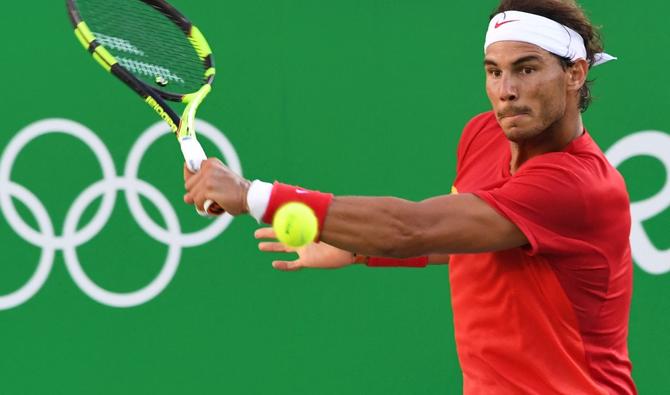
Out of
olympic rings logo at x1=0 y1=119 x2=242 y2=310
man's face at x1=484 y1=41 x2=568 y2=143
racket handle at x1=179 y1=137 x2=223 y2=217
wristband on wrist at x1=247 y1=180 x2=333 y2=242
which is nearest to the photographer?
wristband on wrist at x1=247 y1=180 x2=333 y2=242

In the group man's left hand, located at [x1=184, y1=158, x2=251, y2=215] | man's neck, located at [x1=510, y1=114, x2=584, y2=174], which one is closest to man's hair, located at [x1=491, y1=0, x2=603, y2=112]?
man's neck, located at [x1=510, y1=114, x2=584, y2=174]

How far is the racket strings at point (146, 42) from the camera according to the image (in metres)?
3.56

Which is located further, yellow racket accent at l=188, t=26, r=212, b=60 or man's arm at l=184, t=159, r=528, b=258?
yellow racket accent at l=188, t=26, r=212, b=60

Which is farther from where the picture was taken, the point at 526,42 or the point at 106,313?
the point at 106,313

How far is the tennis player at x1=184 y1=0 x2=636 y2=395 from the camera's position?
283 centimetres

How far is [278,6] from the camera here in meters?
4.49

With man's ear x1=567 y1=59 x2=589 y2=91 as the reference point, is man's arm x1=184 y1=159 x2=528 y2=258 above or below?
below

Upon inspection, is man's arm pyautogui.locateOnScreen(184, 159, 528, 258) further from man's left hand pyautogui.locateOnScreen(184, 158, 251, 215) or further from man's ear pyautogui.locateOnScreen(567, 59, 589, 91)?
man's ear pyautogui.locateOnScreen(567, 59, 589, 91)

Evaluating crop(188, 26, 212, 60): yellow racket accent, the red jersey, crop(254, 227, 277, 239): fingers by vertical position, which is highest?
crop(188, 26, 212, 60): yellow racket accent

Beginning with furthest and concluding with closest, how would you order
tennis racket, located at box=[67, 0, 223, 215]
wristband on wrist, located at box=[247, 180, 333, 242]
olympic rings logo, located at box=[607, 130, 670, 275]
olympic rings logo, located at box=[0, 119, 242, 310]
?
olympic rings logo, located at box=[607, 130, 670, 275], olympic rings logo, located at box=[0, 119, 242, 310], tennis racket, located at box=[67, 0, 223, 215], wristband on wrist, located at box=[247, 180, 333, 242]

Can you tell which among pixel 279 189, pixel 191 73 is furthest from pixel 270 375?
pixel 279 189

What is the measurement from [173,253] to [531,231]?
6.54 ft

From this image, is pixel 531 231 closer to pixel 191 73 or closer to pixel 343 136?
pixel 191 73

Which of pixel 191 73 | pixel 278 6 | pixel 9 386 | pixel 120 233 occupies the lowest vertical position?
pixel 9 386
